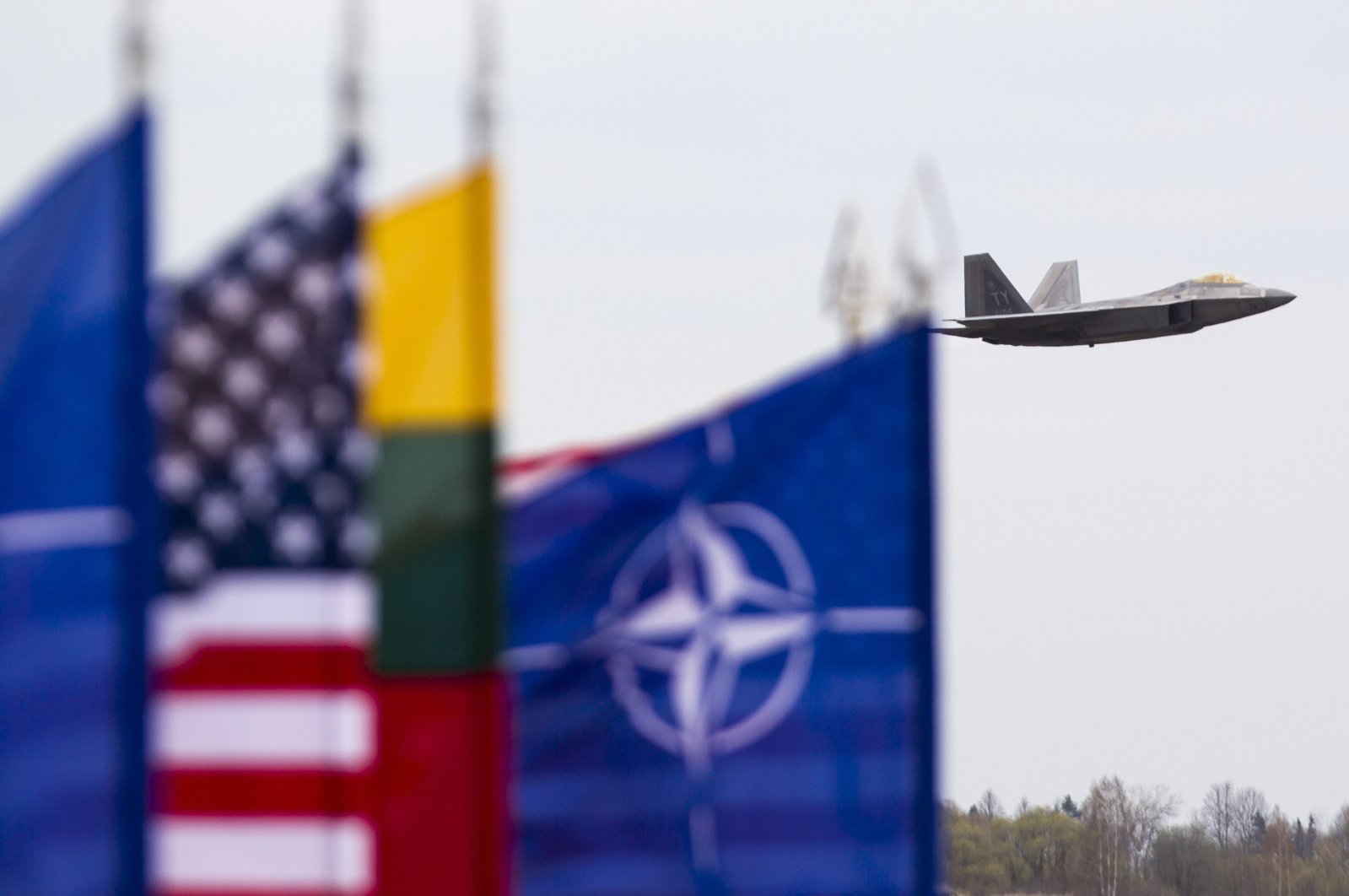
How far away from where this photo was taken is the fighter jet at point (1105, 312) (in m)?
63.3

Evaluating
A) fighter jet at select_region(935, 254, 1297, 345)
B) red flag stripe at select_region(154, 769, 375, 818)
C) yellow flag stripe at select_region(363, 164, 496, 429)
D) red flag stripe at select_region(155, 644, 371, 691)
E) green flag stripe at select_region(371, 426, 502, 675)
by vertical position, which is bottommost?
red flag stripe at select_region(154, 769, 375, 818)

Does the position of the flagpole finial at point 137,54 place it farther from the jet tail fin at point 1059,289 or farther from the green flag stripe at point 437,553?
the jet tail fin at point 1059,289

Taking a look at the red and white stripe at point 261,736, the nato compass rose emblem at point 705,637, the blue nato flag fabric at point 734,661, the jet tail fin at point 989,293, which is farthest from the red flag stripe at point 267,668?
the jet tail fin at point 989,293

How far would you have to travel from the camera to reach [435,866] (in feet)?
21.8

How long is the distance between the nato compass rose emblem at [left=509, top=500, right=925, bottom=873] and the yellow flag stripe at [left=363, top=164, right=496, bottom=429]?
1.79m

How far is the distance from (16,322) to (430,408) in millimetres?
1241

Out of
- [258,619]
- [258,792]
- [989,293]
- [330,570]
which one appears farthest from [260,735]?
[989,293]

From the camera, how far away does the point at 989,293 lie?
6819cm

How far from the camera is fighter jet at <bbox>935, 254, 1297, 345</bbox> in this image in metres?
63.3

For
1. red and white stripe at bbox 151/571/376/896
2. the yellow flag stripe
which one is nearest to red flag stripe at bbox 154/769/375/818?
red and white stripe at bbox 151/571/376/896

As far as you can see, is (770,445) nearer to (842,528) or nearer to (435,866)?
(842,528)

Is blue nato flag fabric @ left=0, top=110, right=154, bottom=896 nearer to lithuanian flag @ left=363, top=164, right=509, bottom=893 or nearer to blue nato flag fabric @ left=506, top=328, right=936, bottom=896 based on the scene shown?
lithuanian flag @ left=363, top=164, right=509, bottom=893

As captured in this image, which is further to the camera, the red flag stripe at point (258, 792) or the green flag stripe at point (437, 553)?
the green flag stripe at point (437, 553)

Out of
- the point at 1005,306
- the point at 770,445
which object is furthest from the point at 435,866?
the point at 1005,306
